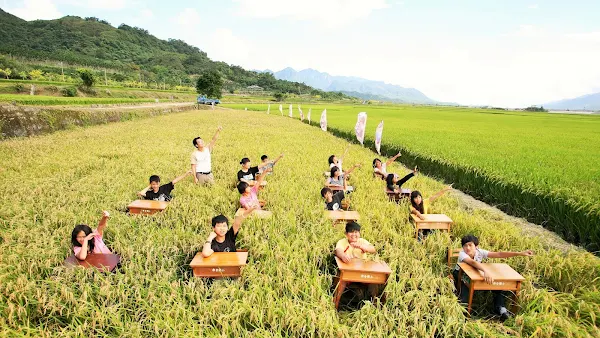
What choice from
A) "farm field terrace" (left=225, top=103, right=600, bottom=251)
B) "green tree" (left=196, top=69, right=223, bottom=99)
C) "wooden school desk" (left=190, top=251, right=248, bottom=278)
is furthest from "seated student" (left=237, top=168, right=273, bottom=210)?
"green tree" (left=196, top=69, right=223, bottom=99)

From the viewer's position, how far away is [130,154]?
33.2 feet

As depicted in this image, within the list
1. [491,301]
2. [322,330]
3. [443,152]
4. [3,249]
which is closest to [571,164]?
[443,152]

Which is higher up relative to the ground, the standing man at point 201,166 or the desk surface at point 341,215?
the standing man at point 201,166

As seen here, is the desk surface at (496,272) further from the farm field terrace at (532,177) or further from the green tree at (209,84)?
the green tree at (209,84)

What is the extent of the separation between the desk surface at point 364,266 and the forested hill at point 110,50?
81.5 m

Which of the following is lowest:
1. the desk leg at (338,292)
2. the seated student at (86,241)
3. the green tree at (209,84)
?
the desk leg at (338,292)

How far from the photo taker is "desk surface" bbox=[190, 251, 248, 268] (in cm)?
320

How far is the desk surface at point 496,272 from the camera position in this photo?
3.07 meters

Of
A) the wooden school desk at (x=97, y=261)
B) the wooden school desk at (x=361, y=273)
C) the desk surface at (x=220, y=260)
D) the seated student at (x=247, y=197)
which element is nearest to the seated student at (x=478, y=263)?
the wooden school desk at (x=361, y=273)

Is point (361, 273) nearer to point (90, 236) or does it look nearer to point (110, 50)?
point (90, 236)

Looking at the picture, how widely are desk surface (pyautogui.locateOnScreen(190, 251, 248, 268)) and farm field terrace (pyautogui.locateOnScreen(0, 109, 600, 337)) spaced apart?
0.20 meters

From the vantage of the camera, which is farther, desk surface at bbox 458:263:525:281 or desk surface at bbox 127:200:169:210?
desk surface at bbox 127:200:169:210

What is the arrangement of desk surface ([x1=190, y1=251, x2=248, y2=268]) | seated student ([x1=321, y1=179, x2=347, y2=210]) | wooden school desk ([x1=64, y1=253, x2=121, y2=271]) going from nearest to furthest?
1. desk surface ([x1=190, y1=251, x2=248, y2=268])
2. wooden school desk ([x1=64, y1=253, x2=121, y2=271])
3. seated student ([x1=321, y1=179, x2=347, y2=210])

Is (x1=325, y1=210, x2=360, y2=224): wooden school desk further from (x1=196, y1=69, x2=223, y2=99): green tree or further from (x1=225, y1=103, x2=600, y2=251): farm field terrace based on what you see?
(x1=196, y1=69, x2=223, y2=99): green tree
